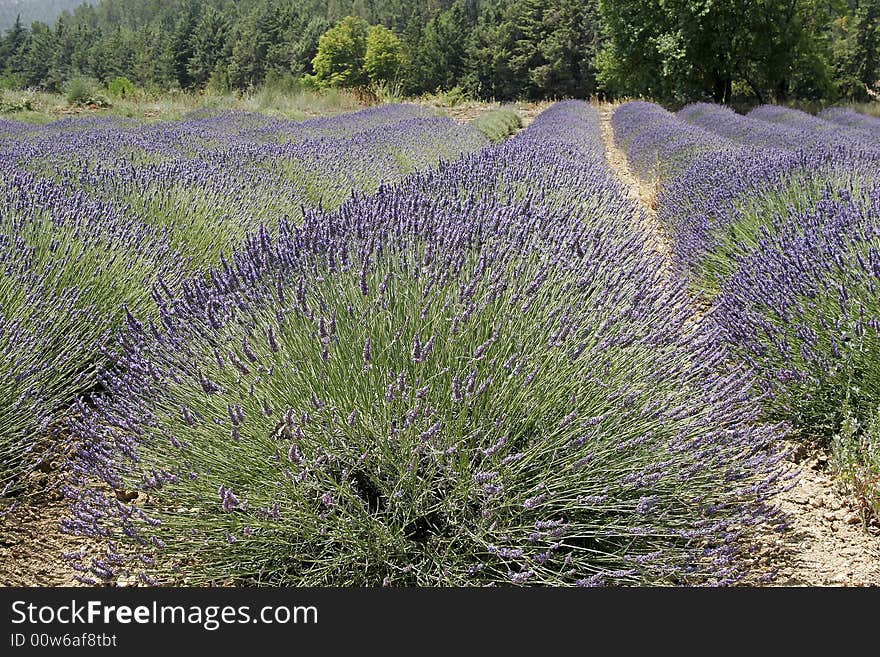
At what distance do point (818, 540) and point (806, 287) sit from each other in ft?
3.94

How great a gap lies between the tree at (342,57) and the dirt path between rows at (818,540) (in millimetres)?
63445

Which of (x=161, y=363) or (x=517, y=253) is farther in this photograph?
(x=517, y=253)

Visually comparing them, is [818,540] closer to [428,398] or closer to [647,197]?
[428,398]

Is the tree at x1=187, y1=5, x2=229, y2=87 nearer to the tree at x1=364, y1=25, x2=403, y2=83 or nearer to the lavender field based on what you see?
the tree at x1=364, y1=25, x2=403, y2=83

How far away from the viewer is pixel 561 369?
1977 millimetres

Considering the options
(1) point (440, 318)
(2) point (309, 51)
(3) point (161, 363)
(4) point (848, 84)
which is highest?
(2) point (309, 51)

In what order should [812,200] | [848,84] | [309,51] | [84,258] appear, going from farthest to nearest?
[309,51] < [848,84] < [812,200] < [84,258]

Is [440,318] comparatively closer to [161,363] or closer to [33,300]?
[161,363]

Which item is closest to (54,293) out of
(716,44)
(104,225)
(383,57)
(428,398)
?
(104,225)

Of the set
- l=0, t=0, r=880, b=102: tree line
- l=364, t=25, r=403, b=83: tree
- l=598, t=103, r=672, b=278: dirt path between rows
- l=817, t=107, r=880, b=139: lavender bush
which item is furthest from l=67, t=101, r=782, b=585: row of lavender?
l=364, t=25, r=403, b=83: tree

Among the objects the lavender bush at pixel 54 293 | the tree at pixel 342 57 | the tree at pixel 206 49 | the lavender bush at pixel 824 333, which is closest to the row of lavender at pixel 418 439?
the lavender bush at pixel 54 293

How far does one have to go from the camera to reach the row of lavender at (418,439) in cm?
168

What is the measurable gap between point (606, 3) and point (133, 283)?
23552 millimetres

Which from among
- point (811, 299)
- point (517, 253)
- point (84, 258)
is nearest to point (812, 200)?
point (811, 299)
